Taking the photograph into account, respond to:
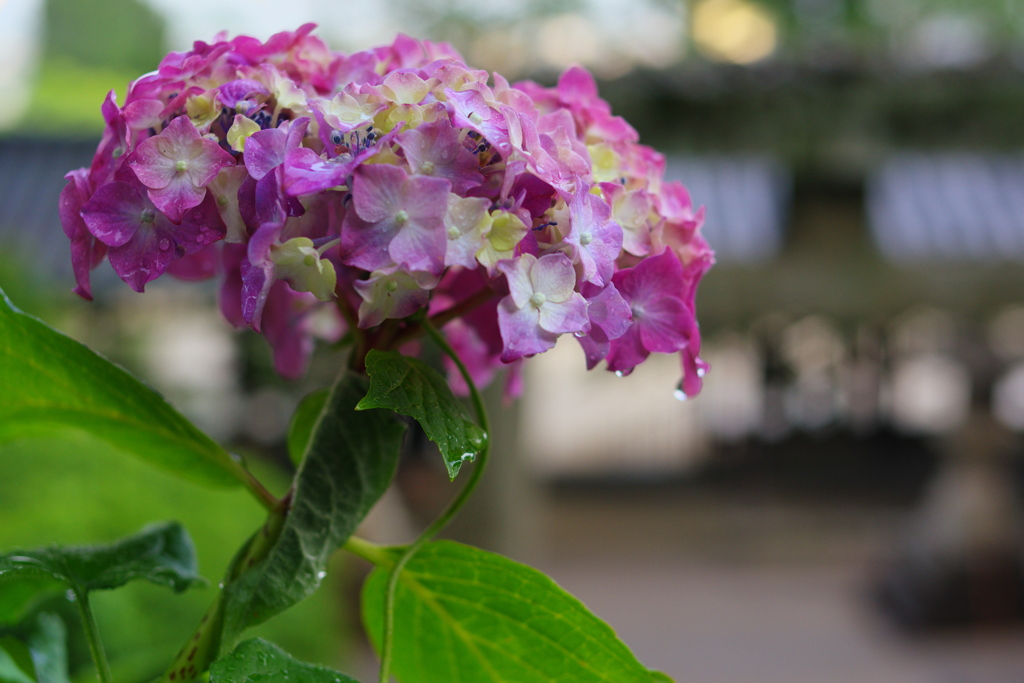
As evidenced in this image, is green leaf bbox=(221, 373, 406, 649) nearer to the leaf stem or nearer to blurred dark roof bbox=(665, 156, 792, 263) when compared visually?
the leaf stem

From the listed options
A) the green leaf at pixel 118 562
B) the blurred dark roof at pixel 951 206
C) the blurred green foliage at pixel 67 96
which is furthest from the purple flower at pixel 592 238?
the blurred green foliage at pixel 67 96

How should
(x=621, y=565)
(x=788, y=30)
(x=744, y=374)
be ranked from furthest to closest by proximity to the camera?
(x=744, y=374), (x=788, y=30), (x=621, y=565)

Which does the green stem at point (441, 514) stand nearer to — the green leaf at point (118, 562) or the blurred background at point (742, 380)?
the green leaf at point (118, 562)

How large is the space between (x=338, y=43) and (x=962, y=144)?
4.46 meters

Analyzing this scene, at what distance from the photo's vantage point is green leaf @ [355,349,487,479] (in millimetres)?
327

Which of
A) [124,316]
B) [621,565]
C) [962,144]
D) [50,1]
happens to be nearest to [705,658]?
[621,565]

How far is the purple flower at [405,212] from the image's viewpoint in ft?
1.03

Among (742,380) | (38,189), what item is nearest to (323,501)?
(38,189)

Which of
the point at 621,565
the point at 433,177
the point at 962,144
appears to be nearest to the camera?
the point at 433,177

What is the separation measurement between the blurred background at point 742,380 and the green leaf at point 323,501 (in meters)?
0.44

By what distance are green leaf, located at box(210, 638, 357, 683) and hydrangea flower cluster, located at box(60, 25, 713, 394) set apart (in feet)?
0.45

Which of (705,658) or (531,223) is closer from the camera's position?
(531,223)

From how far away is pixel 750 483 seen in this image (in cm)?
554

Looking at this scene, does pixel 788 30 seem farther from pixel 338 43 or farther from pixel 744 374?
pixel 338 43
